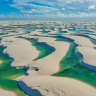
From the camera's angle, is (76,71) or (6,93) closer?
(6,93)

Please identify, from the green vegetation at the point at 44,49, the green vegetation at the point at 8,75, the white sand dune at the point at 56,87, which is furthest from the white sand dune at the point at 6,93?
the green vegetation at the point at 44,49

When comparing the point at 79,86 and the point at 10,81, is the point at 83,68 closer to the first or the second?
the point at 79,86

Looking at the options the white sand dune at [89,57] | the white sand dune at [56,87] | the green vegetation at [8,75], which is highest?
the white sand dune at [89,57]

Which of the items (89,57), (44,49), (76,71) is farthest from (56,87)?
(44,49)

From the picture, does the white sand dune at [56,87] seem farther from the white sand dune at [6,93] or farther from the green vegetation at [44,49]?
the green vegetation at [44,49]

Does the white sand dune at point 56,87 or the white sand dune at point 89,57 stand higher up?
the white sand dune at point 89,57

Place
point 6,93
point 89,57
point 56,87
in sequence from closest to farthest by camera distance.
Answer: point 56,87, point 6,93, point 89,57

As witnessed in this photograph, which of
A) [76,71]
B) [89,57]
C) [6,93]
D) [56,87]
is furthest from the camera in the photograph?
[89,57]

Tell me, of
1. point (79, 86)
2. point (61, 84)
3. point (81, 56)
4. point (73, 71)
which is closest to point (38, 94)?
point (61, 84)

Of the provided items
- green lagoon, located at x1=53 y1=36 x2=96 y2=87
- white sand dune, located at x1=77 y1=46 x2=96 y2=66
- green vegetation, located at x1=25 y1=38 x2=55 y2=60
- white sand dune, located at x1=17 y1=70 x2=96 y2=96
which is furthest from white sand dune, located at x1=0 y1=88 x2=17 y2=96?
white sand dune, located at x1=77 y1=46 x2=96 y2=66

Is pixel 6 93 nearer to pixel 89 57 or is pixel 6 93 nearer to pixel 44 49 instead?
pixel 89 57
